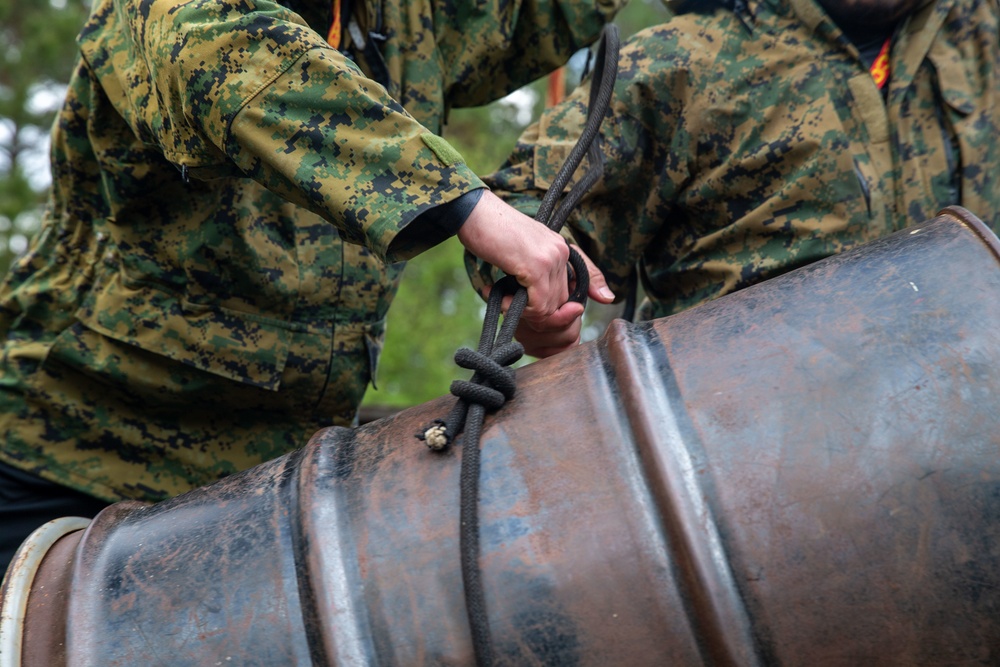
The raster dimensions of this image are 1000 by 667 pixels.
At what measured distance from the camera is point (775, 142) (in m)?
1.87

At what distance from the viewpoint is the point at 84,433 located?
1.90 m

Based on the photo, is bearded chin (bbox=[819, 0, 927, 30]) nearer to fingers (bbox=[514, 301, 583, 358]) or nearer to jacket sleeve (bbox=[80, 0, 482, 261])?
fingers (bbox=[514, 301, 583, 358])

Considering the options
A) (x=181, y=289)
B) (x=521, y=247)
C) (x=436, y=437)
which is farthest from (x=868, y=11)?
(x=181, y=289)

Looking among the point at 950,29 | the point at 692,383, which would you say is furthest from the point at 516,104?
the point at 692,383

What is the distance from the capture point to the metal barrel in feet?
3.46

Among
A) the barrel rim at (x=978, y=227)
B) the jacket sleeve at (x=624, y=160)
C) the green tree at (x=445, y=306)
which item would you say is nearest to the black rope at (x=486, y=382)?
the jacket sleeve at (x=624, y=160)

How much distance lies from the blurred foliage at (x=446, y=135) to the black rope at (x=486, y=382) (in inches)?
251

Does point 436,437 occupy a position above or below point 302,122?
below

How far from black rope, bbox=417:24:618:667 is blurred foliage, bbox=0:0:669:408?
251 inches

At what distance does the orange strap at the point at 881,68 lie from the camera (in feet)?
6.29

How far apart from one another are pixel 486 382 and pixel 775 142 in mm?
956

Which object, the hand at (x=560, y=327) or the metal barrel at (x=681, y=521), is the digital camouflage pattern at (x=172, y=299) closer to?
the hand at (x=560, y=327)

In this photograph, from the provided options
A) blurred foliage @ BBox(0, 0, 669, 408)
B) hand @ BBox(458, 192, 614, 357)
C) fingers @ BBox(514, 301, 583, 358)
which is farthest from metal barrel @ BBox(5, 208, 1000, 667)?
blurred foliage @ BBox(0, 0, 669, 408)

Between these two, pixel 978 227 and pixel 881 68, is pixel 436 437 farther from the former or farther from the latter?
pixel 881 68
